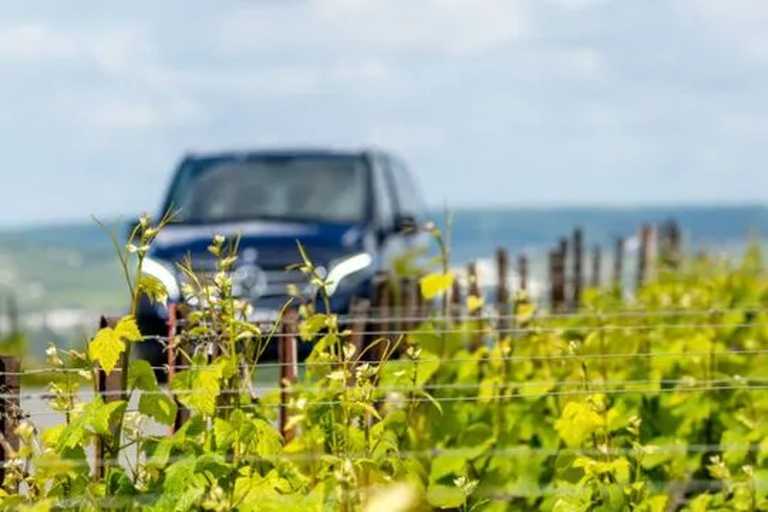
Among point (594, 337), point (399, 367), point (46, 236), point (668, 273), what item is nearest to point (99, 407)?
point (399, 367)

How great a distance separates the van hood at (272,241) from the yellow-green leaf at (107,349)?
8.79 metres

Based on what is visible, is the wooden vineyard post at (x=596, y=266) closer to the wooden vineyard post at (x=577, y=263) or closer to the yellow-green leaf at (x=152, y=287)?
the wooden vineyard post at (x=577, y=263)

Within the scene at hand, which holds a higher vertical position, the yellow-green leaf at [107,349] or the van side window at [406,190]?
the yellow-green leaf at [107,349]

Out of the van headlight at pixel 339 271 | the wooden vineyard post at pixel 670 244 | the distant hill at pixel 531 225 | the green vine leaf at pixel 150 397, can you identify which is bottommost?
the distant hill at pixel 531 225

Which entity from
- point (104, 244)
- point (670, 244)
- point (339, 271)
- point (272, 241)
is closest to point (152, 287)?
point (339, 271)

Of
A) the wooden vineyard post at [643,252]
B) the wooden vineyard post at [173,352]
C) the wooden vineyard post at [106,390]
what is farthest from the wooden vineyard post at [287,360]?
the wooden vineyard post at [643,252]

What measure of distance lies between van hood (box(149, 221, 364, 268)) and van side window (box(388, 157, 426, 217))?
1.52m

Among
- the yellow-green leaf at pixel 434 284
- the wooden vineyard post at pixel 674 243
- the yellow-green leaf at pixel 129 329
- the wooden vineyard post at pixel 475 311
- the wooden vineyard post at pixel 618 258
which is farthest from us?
the wooden vineyard post at pixel 618 258

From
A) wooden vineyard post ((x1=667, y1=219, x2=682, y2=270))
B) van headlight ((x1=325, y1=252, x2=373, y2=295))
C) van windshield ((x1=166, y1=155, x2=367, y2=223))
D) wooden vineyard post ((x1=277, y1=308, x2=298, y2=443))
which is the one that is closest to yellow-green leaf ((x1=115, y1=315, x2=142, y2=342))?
van headlight ((x1=325, y1=252, x2=373, y2=295))

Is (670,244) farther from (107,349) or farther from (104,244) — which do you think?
(104,244)

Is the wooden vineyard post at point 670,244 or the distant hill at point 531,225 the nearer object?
the wooden vineyard post at point 670,244

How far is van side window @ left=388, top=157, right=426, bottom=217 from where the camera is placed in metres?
16.6

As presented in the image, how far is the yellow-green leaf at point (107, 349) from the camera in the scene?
5301 mm

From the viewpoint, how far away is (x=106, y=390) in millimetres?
5840
